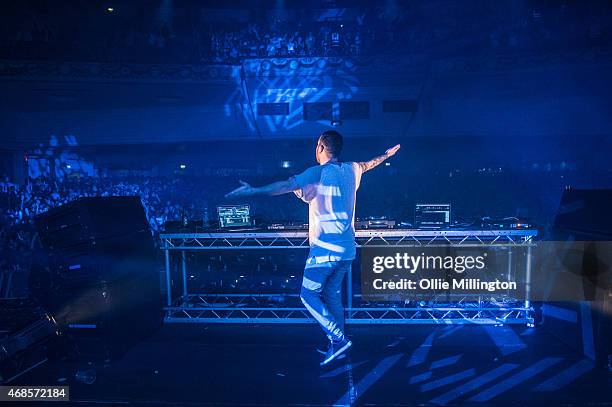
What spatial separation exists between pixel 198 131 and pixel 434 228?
9.30 metres

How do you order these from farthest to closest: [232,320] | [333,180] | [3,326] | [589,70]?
1. [589,70]
2. [232,320]
3. [3,326]
4. [333,180]

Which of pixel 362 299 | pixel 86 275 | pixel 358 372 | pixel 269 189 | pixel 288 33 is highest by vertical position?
pixel 288 33

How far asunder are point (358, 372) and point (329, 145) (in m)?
1.83

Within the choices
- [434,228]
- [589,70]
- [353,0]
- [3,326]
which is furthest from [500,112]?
[3,326]

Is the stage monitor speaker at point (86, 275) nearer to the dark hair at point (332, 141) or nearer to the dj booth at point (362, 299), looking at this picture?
the dj booth at point (362, 299)

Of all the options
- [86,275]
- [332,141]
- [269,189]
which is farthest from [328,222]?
[86,275]

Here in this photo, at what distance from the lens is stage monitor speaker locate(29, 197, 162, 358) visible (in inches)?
113

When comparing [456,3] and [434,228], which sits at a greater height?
[456,3]

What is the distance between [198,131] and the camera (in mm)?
11078

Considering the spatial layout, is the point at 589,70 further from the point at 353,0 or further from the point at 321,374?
the point at 321,374

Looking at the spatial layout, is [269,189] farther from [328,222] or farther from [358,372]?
[358,372]

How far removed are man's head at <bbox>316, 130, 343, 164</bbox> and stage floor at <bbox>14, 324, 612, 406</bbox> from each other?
175 cm

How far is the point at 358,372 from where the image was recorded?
9.04 feet

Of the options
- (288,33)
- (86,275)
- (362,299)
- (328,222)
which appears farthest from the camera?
(288,33)
